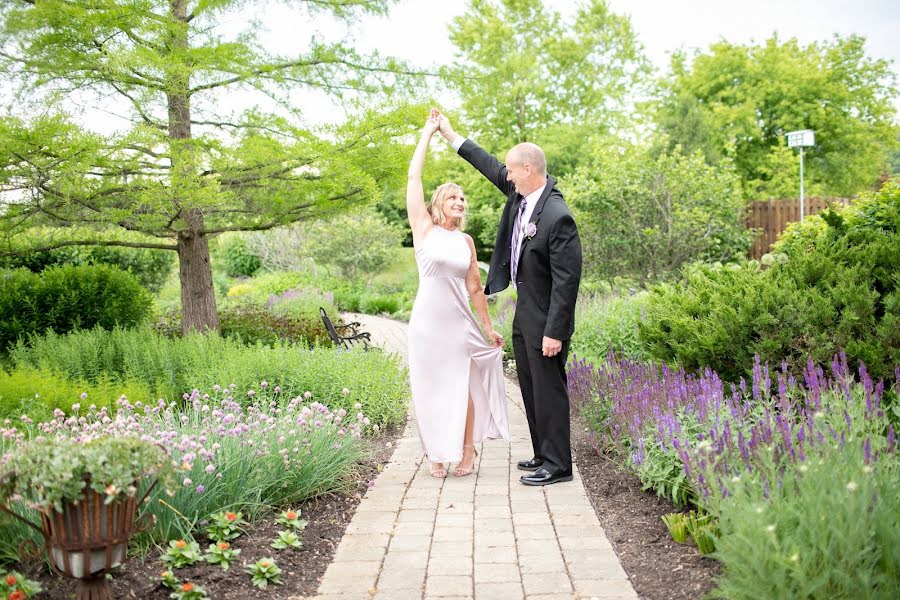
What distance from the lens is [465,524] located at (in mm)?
3961

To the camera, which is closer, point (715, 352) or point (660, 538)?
point (660, 538)

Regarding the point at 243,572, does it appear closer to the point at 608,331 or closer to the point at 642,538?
the point at 642,538

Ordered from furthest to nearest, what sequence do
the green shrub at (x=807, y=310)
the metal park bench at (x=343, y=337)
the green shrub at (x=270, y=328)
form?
the green shrub at (x=270, y=328) < the metal park bench at (x=343, y=337) < the green shrub at (x=807, y=310)

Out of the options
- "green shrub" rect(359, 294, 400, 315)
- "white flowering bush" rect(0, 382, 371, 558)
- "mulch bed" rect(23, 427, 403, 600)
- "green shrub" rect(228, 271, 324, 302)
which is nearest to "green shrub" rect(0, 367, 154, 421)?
"white flowering bush" rect(0, 382, 371, 558)

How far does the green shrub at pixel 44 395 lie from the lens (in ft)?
17.2

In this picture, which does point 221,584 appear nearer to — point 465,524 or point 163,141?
point 465,524

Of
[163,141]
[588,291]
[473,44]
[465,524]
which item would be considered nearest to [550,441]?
[465,524]

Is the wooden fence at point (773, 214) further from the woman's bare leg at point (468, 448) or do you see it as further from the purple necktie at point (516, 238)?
Result: the woman's bare leg at point (468, 448)

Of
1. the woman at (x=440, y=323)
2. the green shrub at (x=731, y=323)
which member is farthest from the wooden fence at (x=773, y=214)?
the woman at (x=440, y=323)

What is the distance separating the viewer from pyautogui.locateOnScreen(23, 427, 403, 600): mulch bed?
10.2 feet

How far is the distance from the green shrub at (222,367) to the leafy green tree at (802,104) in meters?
23.7

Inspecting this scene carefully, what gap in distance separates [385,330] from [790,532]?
1135 centimetres

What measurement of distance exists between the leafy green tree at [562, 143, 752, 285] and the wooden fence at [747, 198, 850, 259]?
6.67 m

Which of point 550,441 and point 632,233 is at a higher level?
point 632,233
